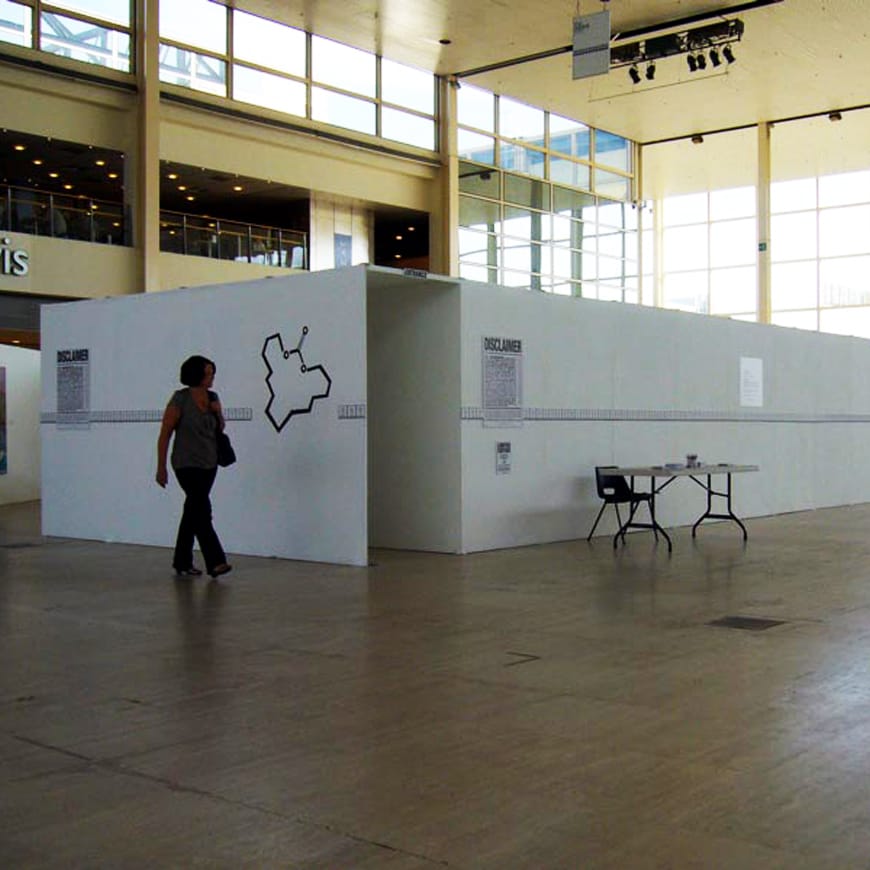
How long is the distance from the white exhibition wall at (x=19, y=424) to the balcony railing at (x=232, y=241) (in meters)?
3.12

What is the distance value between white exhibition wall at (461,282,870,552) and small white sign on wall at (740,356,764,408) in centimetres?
7

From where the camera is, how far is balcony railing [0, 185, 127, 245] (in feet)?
61.8

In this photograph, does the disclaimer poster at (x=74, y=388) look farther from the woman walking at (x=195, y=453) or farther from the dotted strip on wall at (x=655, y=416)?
the dotted strip on wall at (x=655, y=416)

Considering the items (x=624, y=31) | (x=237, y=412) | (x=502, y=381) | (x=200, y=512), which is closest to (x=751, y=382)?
(x=502, y=381)

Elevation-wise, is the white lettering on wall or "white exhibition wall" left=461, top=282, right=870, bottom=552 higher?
the white lettering on wall

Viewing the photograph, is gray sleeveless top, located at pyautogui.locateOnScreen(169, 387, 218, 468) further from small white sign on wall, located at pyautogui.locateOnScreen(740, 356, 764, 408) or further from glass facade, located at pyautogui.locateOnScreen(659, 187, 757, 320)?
glass facade, located at pyautogui.locateOnScreen(659, 187, 757, 320)

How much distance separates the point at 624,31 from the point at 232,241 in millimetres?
8267

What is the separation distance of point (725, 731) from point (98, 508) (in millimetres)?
9278

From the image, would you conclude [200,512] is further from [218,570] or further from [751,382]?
[751,382]

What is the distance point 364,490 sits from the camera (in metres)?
9.88

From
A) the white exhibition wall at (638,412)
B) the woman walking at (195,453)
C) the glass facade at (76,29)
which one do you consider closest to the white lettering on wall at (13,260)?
the glass facade at (76,29)

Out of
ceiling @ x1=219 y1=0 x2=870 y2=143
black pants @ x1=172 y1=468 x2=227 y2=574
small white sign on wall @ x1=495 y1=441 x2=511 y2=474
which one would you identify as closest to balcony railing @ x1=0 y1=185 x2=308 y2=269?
ceiling @ x1=219 y1=0 x2=870 y2=143

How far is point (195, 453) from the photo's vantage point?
895cm

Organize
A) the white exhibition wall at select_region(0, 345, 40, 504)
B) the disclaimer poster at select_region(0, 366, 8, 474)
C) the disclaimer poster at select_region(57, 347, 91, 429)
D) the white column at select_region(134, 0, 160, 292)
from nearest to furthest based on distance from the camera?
the disclaimer poster at select_region(57, 347, 91, 429)
the disclaimer poster at select_region(0, 366, 8, 474)
the white exhibition wall at select_region(0, 345, 40, 504)
the white column at select_region(134, 0, 160, 292)
